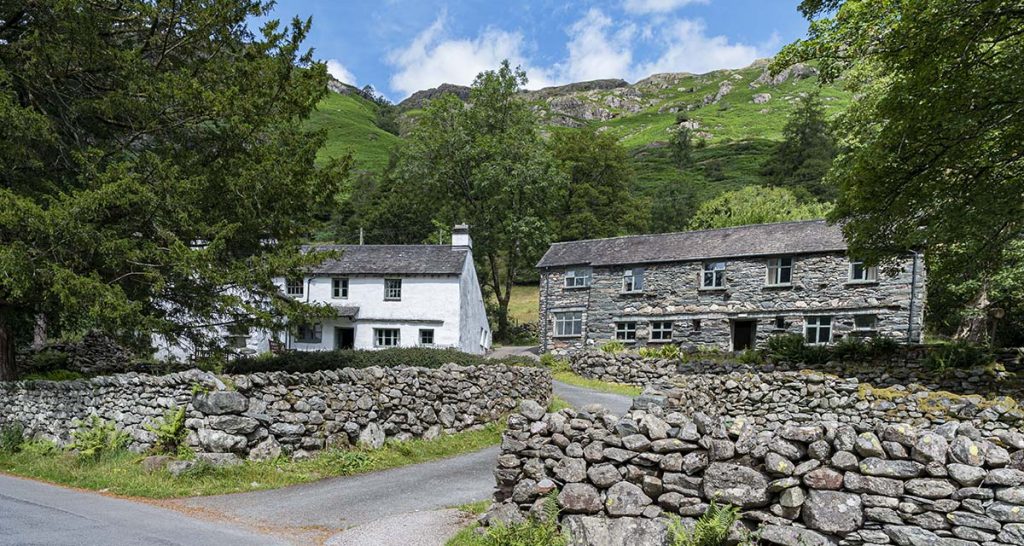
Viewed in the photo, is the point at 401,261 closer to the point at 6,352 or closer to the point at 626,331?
the point at 626,331

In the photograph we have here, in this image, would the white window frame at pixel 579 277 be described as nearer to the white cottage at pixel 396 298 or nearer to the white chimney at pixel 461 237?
the white cottage at pixel 396 298

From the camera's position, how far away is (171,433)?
1192 cm

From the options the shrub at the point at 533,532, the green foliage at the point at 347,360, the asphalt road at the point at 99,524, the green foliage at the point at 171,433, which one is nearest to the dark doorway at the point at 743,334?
the green foliage at the point at 347,360

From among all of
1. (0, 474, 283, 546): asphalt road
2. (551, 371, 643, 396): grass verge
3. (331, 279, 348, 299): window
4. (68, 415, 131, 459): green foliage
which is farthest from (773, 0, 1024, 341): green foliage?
(331, 279, 348, 299): window

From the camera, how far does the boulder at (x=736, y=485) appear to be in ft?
21.0

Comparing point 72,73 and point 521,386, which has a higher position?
point 72,73

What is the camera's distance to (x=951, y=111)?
14352 millimetres

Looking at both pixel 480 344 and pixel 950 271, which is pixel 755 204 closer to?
pixel 480 344

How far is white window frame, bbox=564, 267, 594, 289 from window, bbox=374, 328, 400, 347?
1144 cm

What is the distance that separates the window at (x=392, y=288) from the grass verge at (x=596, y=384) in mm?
10864

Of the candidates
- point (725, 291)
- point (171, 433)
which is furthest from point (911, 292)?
point (171, 433)

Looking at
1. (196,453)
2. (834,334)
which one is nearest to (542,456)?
(196,453)

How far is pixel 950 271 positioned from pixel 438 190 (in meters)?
39.3

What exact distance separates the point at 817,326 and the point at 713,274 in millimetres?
5973
